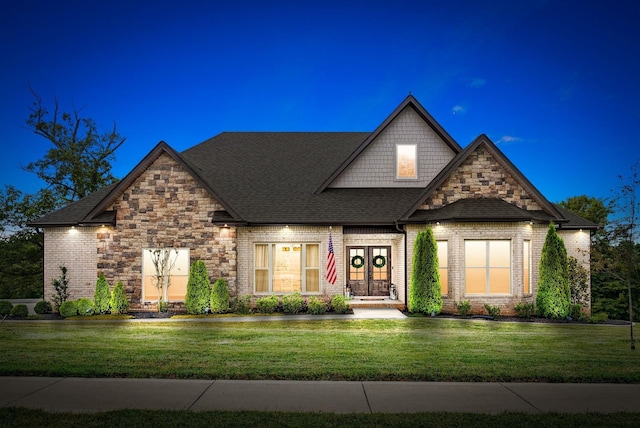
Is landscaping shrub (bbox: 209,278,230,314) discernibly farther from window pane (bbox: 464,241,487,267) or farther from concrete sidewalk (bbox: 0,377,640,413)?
window pane (bbox: 464,241,487,267)

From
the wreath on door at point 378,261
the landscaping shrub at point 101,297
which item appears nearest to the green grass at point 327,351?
the landscaping shrub at point 101,297

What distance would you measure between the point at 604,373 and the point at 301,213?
12254 mm

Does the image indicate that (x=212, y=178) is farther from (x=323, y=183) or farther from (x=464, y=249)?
(x=464, y=249)

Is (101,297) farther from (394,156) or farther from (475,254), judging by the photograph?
(475,254)

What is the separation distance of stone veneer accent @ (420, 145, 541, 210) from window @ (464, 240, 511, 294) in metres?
1.90

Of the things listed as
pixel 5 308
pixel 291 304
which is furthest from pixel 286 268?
pixel 5 308

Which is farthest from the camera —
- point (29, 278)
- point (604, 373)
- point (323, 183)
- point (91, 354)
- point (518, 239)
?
point (29, 278)

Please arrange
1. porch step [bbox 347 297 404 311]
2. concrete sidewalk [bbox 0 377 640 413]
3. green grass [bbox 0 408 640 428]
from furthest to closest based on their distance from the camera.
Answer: porch step [bbox 347 297 404 311] < concrete sidewalk [bbox 0 377 640 413] < green grass [bbox 0 408 640 428]

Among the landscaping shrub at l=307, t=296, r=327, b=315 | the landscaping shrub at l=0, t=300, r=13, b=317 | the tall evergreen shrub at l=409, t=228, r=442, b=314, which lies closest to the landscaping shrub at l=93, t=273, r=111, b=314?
the landscaping shrub at l=0, t=300, r=13, b=317

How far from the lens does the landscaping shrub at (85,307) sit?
17.0 meters

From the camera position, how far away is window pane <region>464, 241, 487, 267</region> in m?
17.6

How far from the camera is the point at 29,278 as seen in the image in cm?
2941

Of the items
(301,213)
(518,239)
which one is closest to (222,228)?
(301,213)

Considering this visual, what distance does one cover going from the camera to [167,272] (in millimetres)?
18016
